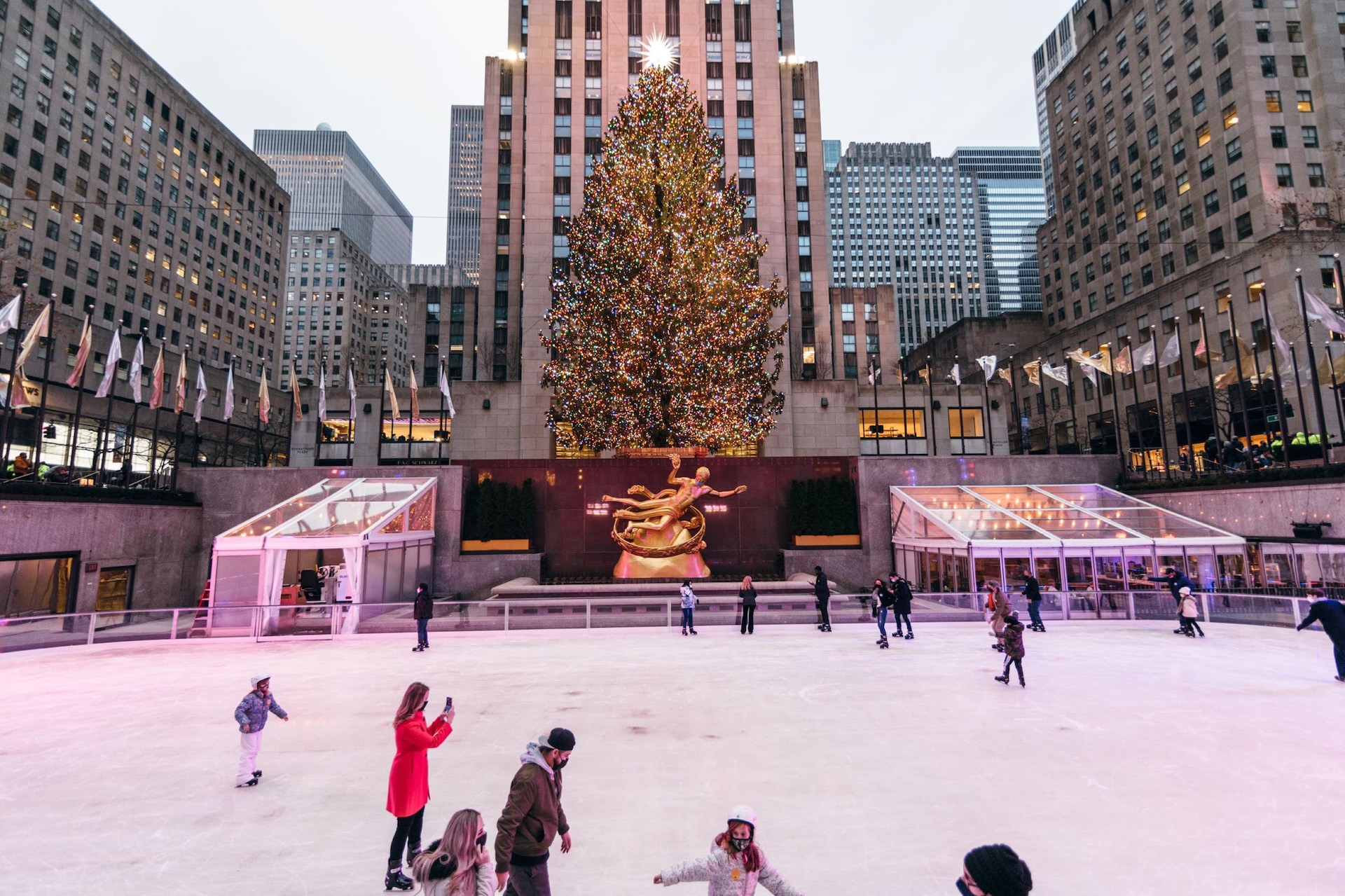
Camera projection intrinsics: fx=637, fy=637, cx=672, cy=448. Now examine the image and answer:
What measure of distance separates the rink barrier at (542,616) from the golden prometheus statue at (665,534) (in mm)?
4034

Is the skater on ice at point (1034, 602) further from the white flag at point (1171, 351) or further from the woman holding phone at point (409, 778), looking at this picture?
the woman holding phone at point (409, 778)

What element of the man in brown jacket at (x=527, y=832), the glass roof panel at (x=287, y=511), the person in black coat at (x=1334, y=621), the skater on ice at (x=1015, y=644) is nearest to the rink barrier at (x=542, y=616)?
the glass roof panel at (x=287, y=511)

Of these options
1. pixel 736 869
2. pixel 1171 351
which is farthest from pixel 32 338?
pixel 1171 351

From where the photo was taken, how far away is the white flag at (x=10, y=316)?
1984 cm

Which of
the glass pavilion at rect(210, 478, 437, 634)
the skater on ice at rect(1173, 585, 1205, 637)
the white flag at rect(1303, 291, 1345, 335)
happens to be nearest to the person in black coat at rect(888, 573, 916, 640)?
the skater on ice at rect(1173, 585, 1205, 637)

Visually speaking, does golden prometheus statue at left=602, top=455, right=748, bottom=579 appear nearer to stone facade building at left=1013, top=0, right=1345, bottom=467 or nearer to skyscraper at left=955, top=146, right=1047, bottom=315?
stone facade building at left=1013, top=0, right=1345, bottom=467

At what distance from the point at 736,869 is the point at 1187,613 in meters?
18.6

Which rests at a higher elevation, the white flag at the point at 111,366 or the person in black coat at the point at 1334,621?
the white flag at the point at 111,366

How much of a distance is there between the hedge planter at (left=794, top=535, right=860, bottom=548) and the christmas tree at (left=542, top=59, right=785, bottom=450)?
18.9 feet

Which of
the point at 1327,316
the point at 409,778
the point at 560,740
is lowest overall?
the point at 409,778

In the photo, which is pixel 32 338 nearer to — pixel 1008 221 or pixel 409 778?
pixel 409 778

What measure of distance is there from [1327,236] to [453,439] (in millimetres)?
61687

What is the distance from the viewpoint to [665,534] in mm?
25766

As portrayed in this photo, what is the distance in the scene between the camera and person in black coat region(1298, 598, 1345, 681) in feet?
37.7
